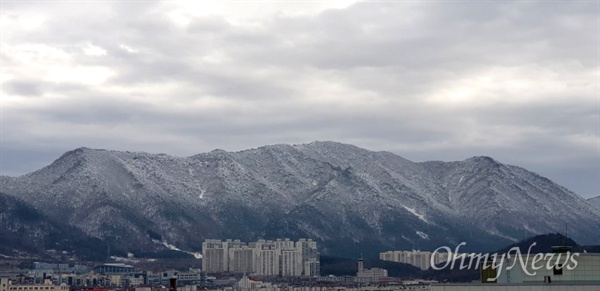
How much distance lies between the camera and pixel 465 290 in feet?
213

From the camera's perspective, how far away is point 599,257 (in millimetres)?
66875

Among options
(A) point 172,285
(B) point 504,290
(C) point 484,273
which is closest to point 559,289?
(B) point 504,290

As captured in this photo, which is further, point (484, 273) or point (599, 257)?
point (484, 273)

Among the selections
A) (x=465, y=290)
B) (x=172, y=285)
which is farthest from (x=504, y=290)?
(x=172, y=285)

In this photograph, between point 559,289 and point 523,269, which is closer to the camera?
point 559,289

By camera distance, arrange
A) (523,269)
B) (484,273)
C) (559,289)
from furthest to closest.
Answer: (484,273), (523,269), (559,289)

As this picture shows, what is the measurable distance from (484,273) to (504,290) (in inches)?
441

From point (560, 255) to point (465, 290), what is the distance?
5642mm

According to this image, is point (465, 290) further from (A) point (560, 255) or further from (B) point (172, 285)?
(B) point (172, 285)

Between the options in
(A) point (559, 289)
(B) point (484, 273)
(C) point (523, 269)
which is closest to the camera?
(A) point (559, 289)

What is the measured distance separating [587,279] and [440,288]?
736 cm

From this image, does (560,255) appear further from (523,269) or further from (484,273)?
(484,273)

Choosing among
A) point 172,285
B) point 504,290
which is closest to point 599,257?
point 504,290

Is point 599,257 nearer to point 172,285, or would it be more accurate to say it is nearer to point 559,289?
point 559,289
